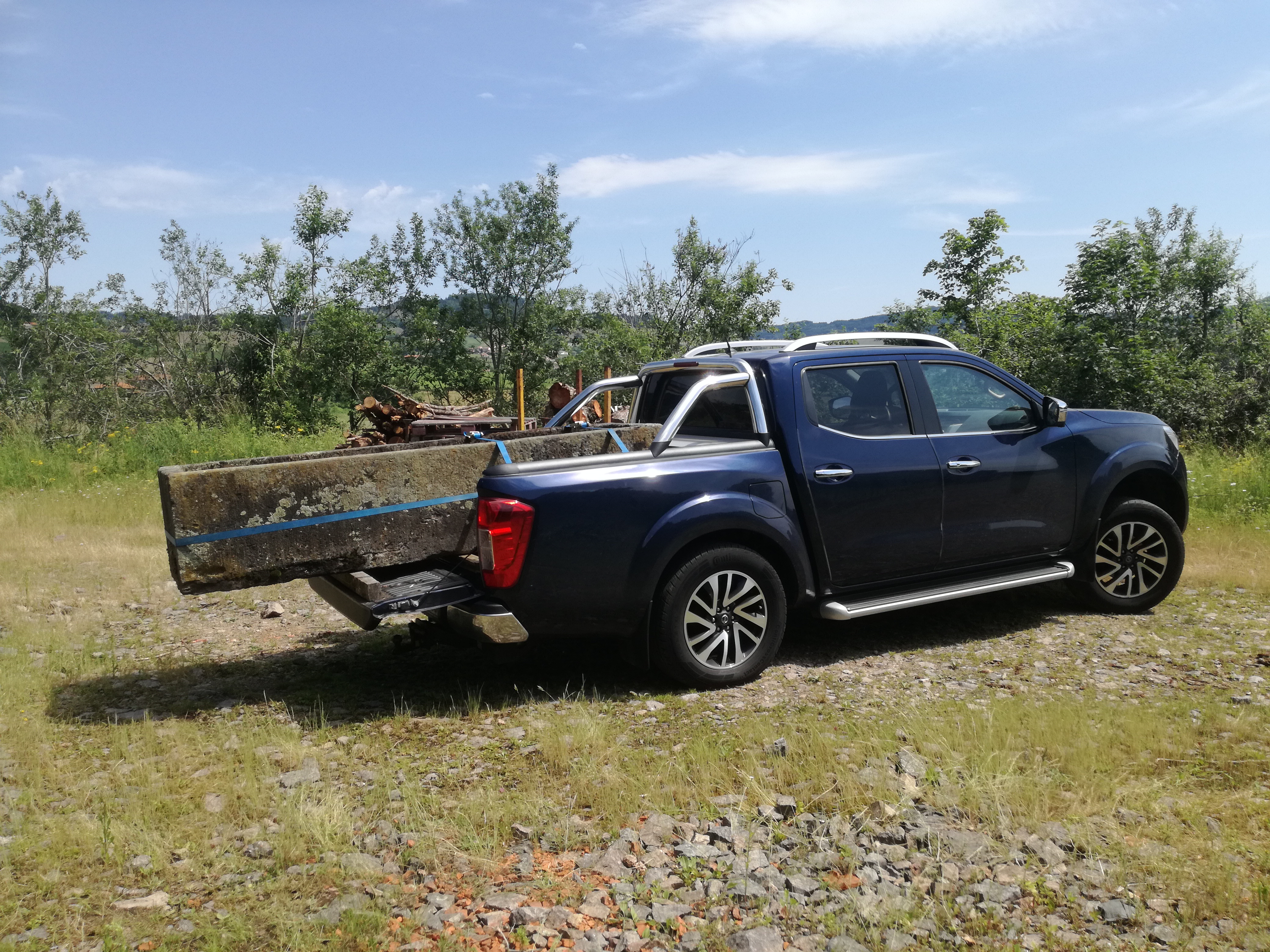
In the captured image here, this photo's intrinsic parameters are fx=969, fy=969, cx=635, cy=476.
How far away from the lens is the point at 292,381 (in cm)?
2472

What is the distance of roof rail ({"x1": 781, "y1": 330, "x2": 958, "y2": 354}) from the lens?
620 cm

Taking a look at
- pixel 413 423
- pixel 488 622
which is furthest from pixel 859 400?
pixel 413 423

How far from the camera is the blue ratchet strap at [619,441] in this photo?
21.0 ft

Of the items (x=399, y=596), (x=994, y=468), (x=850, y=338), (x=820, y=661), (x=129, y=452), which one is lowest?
(x=820, y=661)

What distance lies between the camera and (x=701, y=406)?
625 centimetres

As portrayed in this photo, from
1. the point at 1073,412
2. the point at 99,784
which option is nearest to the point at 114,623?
the point at 99,784

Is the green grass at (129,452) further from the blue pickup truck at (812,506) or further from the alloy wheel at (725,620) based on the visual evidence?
the alloy wheel at (725,620)

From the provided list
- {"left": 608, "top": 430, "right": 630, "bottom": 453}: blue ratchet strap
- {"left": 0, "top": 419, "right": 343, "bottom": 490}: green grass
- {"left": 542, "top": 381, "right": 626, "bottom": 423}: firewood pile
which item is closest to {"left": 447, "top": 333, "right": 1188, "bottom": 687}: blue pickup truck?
{"left": 608, "top": 430, "right": 630, "bottom": 453}: blue ratchet strap

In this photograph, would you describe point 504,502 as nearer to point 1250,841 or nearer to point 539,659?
point 539,659

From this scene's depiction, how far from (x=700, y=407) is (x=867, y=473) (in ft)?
3.76

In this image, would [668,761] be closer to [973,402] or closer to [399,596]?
[399,596]

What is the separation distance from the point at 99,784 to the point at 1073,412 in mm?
6309

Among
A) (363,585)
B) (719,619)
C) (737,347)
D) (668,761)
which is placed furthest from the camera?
(737,347)

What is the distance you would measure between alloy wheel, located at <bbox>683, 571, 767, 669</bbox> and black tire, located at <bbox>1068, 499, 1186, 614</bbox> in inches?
106
